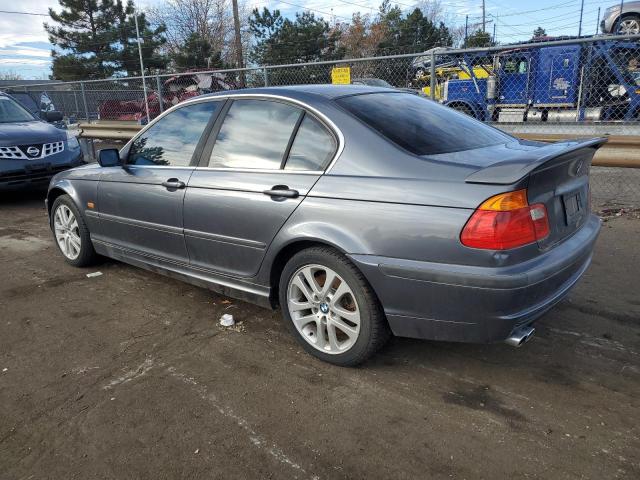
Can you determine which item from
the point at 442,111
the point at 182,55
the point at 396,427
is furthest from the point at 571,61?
the point at 182,55

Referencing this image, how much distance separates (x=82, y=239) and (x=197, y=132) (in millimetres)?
1884

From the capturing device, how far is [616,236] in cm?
554

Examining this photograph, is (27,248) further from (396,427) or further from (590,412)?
(590,412)

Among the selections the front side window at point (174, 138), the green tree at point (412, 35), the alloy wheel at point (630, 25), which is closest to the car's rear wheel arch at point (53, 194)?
the front side window at point (174, 138)

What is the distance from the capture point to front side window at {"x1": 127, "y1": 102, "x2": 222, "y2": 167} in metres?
3.77

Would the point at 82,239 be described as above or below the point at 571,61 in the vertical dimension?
below

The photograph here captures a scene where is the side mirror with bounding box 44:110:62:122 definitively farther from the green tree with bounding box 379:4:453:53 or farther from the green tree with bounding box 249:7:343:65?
the green tree with bounding box 379:4:453:53

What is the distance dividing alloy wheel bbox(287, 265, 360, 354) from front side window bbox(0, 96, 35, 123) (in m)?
7.71

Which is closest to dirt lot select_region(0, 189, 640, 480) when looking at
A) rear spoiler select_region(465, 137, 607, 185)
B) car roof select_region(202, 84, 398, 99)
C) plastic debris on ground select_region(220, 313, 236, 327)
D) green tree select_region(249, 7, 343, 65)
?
plastic debris on ground select_region(220, 313, 236, 327)

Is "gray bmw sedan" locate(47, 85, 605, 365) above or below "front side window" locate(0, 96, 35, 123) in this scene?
below

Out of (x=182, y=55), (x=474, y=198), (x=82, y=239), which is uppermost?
(x=182, y=55)

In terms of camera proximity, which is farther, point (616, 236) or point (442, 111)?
point (616, 236)

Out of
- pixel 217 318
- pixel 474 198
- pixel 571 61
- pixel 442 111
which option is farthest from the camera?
pixel 571 61

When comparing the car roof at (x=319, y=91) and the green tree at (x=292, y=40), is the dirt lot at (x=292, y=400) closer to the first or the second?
the car roof at (x=319, y=91)
